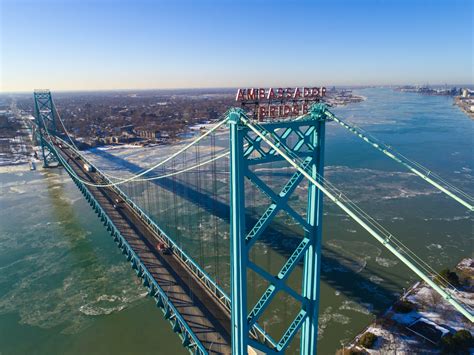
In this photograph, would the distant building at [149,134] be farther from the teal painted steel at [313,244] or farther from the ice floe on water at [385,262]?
the teal painted steel at [313,244]

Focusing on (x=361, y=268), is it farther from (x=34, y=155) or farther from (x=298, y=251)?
(x=34, y=155)

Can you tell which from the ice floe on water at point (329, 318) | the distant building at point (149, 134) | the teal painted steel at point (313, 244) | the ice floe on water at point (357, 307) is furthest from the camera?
the distant building at point (149, 134)

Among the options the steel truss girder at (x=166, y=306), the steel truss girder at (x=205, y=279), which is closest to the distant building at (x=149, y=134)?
the steel truss girder at (x=205, y=279)

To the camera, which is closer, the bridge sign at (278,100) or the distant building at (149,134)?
the bridge sign at (278,100)

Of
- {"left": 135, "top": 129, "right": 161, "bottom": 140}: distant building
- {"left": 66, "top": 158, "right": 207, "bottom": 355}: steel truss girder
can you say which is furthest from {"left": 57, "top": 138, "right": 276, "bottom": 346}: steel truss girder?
{"left": 135, "top": 129, "right": 161, "bottom": 140}: distant building

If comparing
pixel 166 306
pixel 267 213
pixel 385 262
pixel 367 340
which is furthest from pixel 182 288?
pixel 385 262
